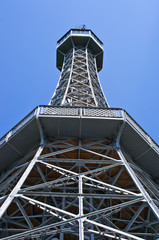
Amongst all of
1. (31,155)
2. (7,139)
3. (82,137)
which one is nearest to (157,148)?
(82,137)

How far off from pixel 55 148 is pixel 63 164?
1.03 m

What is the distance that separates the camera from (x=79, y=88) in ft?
84.9

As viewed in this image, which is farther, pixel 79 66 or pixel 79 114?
pixel 79 66

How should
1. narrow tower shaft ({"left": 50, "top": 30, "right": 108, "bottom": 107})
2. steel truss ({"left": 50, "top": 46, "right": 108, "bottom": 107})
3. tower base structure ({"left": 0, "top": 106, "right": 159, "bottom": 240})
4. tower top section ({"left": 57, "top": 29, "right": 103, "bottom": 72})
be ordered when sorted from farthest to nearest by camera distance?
1. tower top section ({"left": 57, "top": 29, "right": 103, "bottom": 72})
2. narrow tower shaft ({"left": 50, "top": 30, "right": 108, "bottom": 107})
3. steel truss ({"left": 50, "top": 46, "right": 108, "bottom": 107})
4. tower base structure ({"left": 0, "top": 106, "right": 159, "bottom": 240})

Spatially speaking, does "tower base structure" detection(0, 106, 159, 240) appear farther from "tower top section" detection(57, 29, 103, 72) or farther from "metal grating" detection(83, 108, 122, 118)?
"tower top section" detection(57, 29, 103, 72)

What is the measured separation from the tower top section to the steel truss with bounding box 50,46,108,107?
2862mm

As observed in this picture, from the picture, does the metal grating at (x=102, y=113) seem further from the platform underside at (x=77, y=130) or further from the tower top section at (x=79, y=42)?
the tower top section at (x=79, y=42)

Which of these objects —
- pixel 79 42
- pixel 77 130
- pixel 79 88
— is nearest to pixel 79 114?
pixel 77 130

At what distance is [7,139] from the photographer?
1452 centimetres

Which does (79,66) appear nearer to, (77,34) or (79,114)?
(77,34)

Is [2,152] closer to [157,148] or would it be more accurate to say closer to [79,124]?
[79,124]

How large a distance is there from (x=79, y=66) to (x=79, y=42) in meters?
8.57

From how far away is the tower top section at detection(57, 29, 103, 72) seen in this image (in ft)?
121

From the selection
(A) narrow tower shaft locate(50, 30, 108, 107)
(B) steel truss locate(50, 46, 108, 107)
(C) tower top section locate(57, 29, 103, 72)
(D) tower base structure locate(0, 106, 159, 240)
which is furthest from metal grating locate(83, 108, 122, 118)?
(C) tower top section locate(57, 29, 103, 72)
